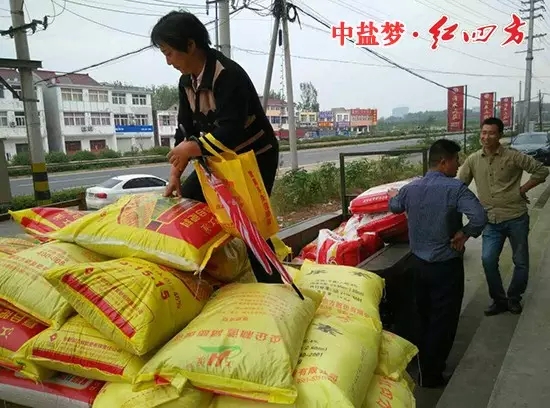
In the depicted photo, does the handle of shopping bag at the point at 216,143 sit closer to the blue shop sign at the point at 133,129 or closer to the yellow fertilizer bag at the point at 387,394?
the yellow fertilizer bag at the point at 387,394

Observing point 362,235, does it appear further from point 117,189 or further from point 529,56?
point 529,56

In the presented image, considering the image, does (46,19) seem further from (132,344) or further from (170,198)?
(132,344)

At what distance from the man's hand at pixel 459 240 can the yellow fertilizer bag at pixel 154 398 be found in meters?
1.88

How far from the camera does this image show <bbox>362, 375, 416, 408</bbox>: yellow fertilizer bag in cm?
147

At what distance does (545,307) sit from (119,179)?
11.3m

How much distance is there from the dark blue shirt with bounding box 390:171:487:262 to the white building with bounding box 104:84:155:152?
42.6 m

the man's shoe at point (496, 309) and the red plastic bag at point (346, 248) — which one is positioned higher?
the red plastic bag at point (346, 248)

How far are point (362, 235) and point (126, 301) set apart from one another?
2029 millimetres

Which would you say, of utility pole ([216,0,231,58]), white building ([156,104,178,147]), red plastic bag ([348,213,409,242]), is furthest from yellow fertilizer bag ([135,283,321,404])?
white building ([156,104,178,147])

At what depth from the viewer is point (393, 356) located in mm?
1729

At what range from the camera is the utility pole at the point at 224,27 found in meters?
7.16

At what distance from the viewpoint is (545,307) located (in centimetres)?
307

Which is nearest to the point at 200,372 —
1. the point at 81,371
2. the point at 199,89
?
the point at 81,371

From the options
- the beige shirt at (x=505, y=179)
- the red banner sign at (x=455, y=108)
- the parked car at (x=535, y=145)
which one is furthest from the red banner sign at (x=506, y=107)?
the beige shirt at (x=505, y=179)
